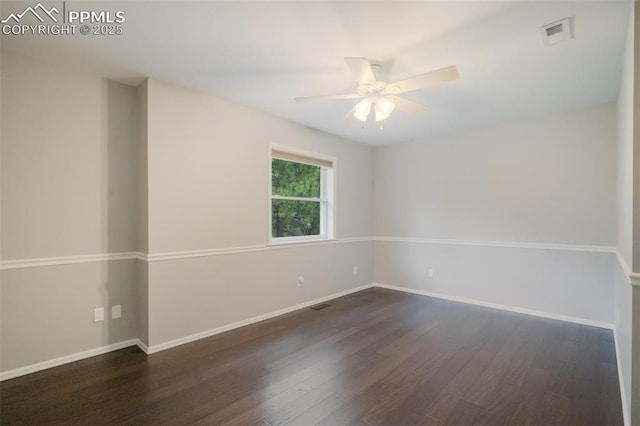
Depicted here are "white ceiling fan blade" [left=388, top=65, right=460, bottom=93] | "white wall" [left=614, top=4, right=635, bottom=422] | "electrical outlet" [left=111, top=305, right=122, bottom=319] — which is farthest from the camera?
"electrical outlet" [left=111, top=305, right=122, bottom=319]

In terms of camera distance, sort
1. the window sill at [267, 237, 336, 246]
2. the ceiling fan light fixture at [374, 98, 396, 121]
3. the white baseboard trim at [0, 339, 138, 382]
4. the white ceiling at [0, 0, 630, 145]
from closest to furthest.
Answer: the white ceiling at [0, 0, 630, 145] → the white baseboard trim at [0, 339, 138, 382] → the ceiling fan light fixture at [374, 98, 396, 121] → the window sill at [267, 237, 336, 246]

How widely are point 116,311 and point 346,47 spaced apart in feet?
9.96

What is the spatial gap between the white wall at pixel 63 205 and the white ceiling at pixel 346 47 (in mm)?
307

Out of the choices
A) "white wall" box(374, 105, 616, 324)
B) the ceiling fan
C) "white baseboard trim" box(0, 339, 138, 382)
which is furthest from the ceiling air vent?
"white baseboard trim" box(0, 339, 138, 382)

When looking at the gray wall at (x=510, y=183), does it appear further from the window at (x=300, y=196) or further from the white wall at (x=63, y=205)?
the white wall at (x=63, y=205)

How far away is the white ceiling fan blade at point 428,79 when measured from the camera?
196 cm

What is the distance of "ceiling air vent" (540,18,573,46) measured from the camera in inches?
76.6

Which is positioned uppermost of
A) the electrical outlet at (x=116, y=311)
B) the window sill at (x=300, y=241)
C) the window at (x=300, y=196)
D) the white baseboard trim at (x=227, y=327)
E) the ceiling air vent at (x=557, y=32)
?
the ceiling air vent at (x=557, y=32)

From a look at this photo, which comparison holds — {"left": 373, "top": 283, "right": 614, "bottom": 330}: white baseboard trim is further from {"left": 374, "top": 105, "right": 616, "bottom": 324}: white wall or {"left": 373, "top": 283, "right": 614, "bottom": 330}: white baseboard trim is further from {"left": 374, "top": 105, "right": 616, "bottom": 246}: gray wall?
{"left": 374, "top": 105, "right": 616, "bottom": 246}: gray wall

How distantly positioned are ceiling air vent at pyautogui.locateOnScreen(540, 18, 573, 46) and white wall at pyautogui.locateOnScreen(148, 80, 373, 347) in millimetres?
2711

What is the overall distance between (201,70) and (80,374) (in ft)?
8.68

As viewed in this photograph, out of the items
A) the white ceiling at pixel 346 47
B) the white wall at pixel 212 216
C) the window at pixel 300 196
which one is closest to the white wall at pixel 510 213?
the white ceiling at pixel 346 47

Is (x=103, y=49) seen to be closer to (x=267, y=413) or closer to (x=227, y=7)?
(x=227, y=7)

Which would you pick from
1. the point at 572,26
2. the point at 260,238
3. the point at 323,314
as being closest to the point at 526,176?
the point at 572,26
